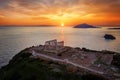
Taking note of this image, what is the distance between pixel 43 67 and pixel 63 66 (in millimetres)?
2451

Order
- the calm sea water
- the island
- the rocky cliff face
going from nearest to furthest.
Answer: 1. the rocky cliff face
2. the island
3. the calm sea water

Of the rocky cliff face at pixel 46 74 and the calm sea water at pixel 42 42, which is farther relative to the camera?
the calm sea water at pixel 42 42

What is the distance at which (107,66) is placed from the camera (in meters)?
18.6

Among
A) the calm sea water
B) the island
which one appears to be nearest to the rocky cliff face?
the island

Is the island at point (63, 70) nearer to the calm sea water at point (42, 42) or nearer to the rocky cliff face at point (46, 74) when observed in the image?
the rocky cliff face at point (46, 74)

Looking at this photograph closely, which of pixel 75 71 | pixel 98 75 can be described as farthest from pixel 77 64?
pixel 98 75

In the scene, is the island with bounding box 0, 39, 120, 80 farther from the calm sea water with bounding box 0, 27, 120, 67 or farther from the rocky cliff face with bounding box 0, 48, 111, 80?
the calm sea water with bounding box 0, 27, 120, 67

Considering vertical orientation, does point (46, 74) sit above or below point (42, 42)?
above

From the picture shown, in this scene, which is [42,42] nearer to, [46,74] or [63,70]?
[63,70]

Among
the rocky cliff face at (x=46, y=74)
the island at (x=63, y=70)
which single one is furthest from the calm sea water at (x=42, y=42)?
the rocky cliff face at (x=46, y=74)

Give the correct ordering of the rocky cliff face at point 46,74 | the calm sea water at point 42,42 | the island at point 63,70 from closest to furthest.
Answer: the rocky cliff face at point 46,74, the island at point 63,70, the calm sea water at point 42,42

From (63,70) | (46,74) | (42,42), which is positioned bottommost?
(42,42)

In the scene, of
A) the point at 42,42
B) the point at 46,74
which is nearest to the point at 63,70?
the point at 46,74

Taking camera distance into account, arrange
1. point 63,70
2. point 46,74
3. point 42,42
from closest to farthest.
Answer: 1. point 46,74
2. point 63,70
3. point 42,42
